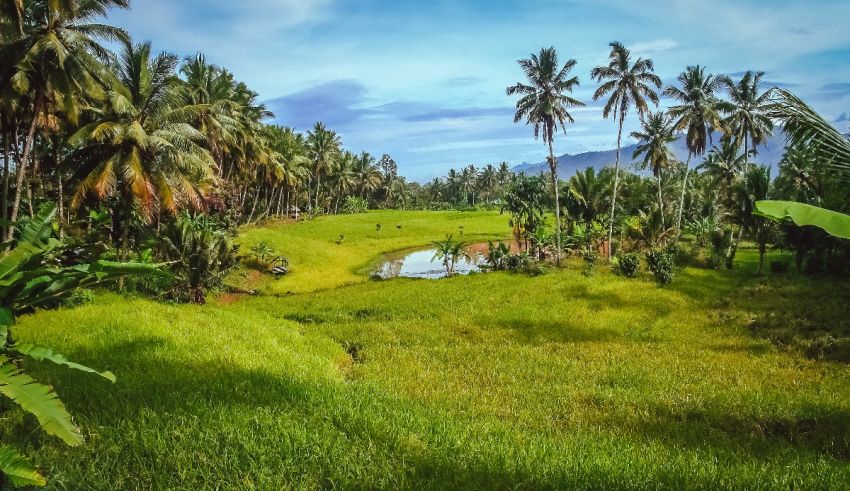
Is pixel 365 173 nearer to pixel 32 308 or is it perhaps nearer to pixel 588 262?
pixel 588 262

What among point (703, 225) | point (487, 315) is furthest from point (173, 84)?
point (703, 225)

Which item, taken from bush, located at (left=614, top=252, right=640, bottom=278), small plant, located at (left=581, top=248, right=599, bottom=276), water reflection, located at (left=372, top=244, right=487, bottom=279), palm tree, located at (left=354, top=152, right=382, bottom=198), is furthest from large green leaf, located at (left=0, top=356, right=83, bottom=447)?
palm tree, located at (left=354, top=152, right=382, bottom=198)

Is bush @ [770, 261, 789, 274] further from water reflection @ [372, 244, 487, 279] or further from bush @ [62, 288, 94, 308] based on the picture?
bush @ [62, 288, 94, 308]

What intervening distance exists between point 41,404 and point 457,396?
722 cm

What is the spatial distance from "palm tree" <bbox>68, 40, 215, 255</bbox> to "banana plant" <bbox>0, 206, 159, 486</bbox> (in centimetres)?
1679

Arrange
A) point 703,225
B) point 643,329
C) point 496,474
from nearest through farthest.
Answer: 1. point 496,474
2. point 643,329
3. point 703,225

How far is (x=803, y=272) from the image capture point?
34.6 meters

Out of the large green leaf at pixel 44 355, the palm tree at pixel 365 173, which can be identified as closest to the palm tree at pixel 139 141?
the large green leaf at pixel 44 355

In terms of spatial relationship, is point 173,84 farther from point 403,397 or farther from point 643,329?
point 643,329

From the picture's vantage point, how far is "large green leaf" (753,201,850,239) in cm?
640

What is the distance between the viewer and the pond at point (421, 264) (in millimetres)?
43625

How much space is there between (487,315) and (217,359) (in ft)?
43.5

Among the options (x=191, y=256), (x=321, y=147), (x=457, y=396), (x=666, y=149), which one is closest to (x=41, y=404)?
(x=457, y=396)

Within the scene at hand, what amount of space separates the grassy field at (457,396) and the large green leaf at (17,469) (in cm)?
118
